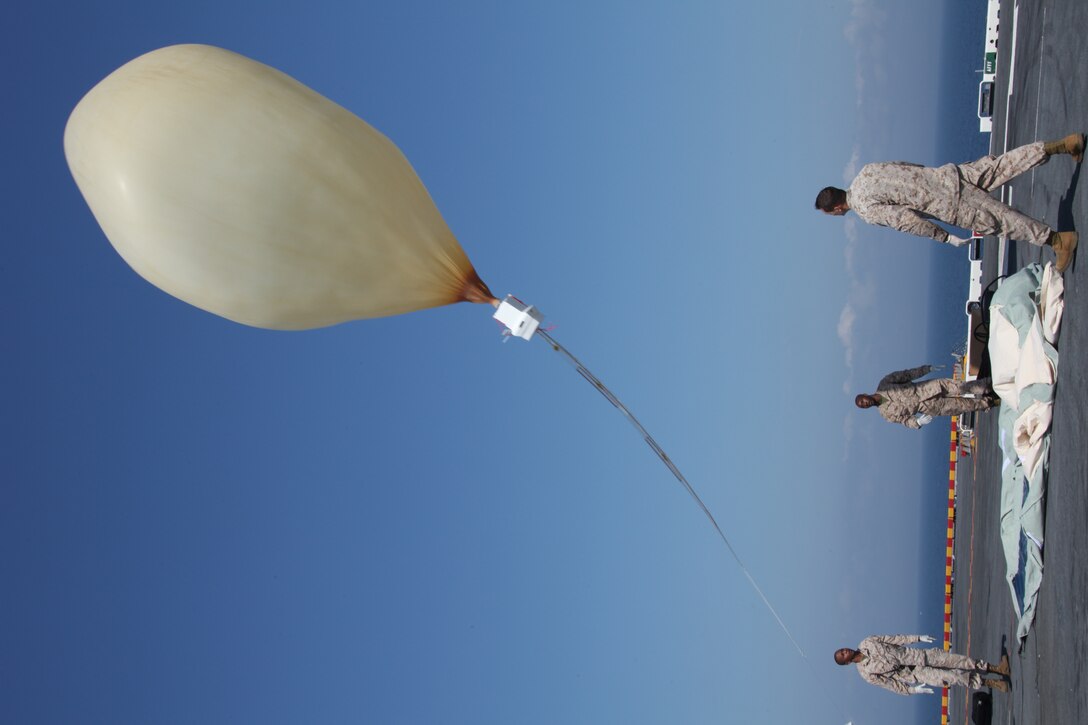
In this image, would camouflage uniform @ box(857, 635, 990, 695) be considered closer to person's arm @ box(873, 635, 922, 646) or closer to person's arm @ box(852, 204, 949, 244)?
person's arm @ box(873, 635, 922, 646)

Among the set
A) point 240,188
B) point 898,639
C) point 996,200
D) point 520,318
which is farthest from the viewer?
point 898,639

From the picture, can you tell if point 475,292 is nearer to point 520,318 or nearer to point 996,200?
point 520,318

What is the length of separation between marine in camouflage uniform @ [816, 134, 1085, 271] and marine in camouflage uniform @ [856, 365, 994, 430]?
2522 mm

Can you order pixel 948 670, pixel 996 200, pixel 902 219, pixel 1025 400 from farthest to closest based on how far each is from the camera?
pixel 948 670 → pixel 902 219 → pixel 1025 400 → pixel 996 200

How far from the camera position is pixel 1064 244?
20.9ft

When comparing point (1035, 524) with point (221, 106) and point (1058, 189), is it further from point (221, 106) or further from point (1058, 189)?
point (221, 106)

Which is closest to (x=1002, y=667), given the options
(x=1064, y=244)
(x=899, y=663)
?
(x=899, y=663)

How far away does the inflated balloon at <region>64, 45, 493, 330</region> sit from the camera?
5.05 meters

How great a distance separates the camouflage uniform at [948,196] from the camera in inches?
260

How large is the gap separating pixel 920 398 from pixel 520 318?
590 cm

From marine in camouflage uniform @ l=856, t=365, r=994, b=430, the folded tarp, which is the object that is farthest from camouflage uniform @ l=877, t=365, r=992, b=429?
the folded tarp

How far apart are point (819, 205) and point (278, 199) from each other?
192 inches

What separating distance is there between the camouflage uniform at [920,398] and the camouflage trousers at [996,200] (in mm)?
3128

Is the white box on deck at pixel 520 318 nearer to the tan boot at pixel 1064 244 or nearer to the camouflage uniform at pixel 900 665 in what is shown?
the tan boot at pixel 1064 244
